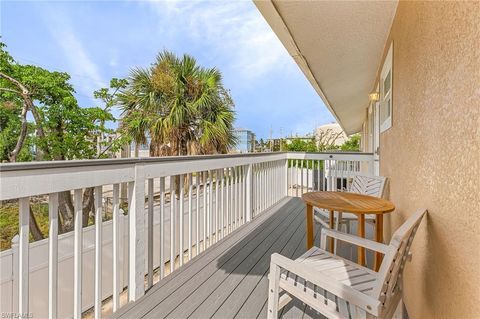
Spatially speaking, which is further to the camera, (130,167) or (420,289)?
(130,167)

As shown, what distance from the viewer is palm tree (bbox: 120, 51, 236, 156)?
25.4ft

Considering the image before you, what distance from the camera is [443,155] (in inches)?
51.7

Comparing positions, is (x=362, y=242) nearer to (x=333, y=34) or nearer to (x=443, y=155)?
(x=443, y=155)

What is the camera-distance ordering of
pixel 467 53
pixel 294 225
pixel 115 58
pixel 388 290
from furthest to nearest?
pixel 115 58 → pixel 294 225 → pixel 388 290 → pixel 467 53

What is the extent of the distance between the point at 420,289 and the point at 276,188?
384cm

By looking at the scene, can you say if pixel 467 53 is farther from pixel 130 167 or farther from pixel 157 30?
pixel 157 30

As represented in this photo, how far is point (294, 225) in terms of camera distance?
12.9ft

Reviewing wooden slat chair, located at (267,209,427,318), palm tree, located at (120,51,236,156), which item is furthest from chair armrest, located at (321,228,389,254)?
palm tree, located at (120,51,236,156)

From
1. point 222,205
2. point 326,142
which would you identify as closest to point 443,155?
point 222,205

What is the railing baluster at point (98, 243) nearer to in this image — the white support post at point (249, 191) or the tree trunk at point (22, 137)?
the white support post at point (249, 191)

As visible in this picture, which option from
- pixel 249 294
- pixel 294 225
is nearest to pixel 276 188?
pixel 294 225

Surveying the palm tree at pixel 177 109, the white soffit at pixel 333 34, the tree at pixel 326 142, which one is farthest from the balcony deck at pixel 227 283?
the tree at pixel 326 142

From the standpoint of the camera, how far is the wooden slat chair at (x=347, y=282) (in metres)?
1.12

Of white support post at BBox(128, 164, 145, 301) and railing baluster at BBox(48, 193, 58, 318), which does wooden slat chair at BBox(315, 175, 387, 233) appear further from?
railing baluster at BBox(48, 193, 58, 318)
